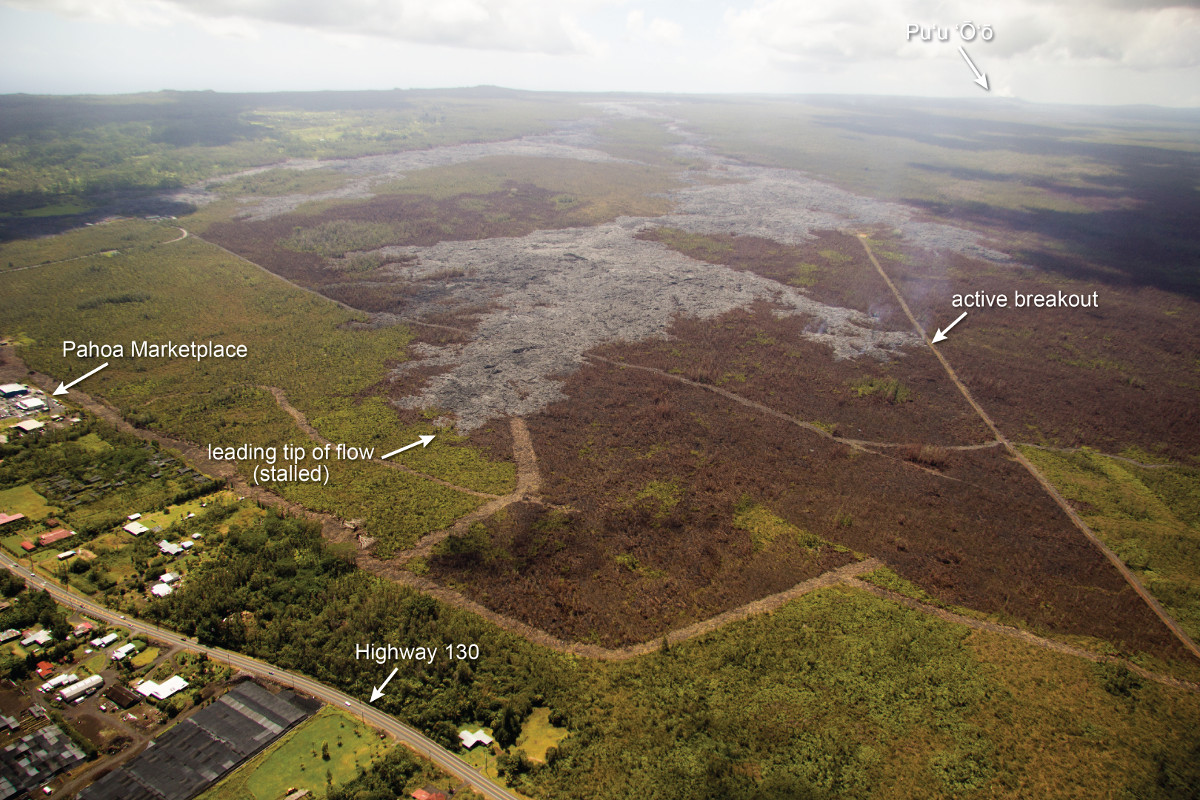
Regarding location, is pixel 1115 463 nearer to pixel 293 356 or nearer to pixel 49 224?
pixel 293 356

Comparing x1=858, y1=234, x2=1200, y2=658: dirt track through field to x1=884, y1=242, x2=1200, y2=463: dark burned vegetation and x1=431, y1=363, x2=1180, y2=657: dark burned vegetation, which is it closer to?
x1=431, y1=363, x2=1180, y2=657: dark burned vegetation

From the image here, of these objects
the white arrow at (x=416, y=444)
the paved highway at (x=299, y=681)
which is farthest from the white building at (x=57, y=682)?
the white arrow at (x=416, y=444)

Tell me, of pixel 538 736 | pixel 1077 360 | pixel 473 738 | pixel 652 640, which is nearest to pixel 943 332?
pixel 1077 360

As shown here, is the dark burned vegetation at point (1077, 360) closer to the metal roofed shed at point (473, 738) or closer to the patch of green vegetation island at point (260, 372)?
the patch of green vegetation island at point (260, 372)

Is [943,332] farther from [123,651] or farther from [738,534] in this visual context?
[123,651]

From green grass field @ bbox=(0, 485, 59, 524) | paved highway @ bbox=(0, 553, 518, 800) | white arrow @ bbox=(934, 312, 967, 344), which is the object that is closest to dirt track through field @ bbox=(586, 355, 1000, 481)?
white arrow @ bbox=(934, 312, 967, 344)

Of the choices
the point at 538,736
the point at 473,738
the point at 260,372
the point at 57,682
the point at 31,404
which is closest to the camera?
the point at 473,738
